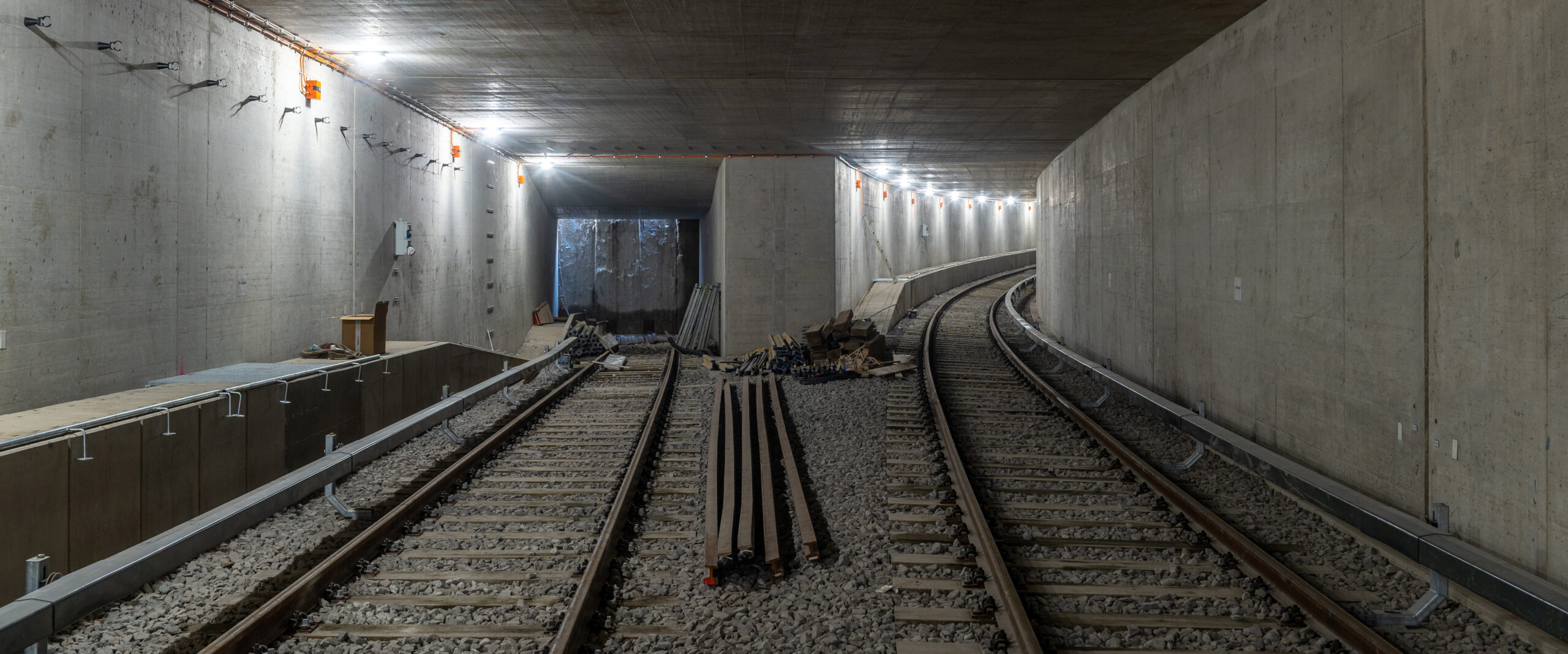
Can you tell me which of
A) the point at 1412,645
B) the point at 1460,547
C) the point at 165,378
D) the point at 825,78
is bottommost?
the point at 1412,645

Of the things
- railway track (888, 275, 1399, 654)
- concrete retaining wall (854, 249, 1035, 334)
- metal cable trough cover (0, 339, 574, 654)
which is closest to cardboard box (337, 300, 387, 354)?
metal cable trough cover (0, 339, 574, 654)

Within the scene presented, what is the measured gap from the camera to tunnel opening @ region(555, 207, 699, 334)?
30.2 m

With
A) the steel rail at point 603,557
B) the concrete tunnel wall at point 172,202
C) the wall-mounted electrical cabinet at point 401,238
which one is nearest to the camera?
the steel rail at point 603,557

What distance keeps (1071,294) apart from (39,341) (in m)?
17.0

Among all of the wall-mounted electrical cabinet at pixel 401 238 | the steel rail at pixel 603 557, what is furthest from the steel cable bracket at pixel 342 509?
the wall-mounted electrical cabinet at pixel 401 238

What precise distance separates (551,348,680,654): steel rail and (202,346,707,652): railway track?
0.01 m

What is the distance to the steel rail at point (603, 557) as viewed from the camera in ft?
15.6

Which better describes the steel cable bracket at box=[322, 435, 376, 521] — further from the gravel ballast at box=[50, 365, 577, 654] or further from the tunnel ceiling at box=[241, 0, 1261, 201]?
the tunnel ceiling at box=[241, 0, 1261, 201]

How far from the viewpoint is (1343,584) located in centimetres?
563

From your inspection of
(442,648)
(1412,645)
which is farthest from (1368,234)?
(442,648)

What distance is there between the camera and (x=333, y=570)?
5582 millimetres

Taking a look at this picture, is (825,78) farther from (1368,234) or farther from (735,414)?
(1368,234)

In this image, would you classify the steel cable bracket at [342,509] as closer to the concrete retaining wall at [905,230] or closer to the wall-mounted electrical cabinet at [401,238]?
the wall-mounted electrical cabinet at [401,238]

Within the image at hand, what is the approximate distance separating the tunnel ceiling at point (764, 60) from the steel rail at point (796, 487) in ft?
14.8
